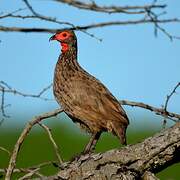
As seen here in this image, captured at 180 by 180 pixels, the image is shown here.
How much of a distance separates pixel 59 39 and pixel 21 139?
196 cm

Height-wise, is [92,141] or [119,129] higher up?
[119,129]

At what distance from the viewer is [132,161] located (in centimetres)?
627

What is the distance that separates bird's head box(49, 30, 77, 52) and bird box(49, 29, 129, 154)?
0.71ft

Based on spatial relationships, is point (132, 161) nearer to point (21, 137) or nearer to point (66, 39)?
point (21, 137)

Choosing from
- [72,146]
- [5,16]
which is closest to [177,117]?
[5,16]

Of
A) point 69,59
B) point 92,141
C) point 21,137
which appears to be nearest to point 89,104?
point 92,141

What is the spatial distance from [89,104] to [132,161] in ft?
5.22

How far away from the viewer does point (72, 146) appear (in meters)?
14.6

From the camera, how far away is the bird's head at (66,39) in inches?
327

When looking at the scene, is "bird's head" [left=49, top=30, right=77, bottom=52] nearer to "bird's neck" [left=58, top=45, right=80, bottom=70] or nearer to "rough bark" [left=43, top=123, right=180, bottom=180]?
"bird's neck" [left=58, top=45, right=80, bottom=70]

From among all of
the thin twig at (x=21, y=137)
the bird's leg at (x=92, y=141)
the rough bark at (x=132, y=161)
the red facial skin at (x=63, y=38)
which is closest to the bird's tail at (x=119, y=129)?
the bird's leg at (x=92, y=141)

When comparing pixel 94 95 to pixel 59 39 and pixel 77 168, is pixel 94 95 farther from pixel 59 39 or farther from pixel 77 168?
pixel 77 168

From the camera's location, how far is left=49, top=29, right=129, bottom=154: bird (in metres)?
7.76

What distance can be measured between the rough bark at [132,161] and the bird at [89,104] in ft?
4.47
